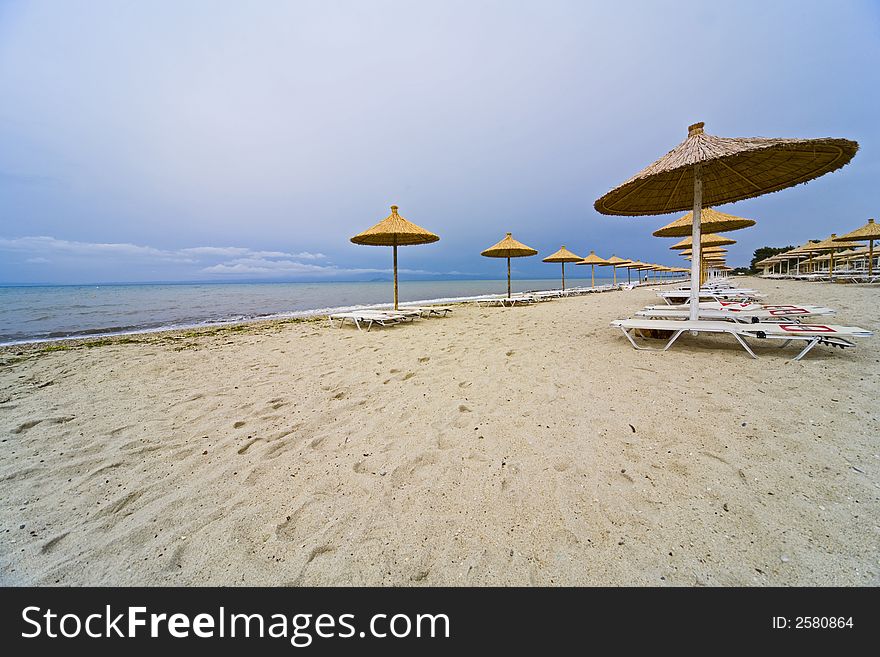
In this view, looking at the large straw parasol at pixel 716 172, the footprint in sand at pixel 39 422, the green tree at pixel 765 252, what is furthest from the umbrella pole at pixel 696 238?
the green tree at pixel 765 252

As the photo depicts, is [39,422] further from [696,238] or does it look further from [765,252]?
[765,252]

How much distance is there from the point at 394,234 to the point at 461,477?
25.3 ft

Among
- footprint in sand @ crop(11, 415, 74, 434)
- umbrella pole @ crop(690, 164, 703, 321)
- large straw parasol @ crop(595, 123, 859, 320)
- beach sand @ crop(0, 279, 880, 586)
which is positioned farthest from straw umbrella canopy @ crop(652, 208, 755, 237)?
footprint in sand @ crop(11, 415, 74, 434)

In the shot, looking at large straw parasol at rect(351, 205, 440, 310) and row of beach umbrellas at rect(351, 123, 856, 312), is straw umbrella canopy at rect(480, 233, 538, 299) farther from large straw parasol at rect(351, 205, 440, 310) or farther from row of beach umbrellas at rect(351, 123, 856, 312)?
row of beach umbrellas at rect(351, 123, 856, 312)

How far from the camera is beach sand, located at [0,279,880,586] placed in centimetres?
146

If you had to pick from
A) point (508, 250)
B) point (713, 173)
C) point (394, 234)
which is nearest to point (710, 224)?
point (713, 173)

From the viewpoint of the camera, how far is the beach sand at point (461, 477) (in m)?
1.46

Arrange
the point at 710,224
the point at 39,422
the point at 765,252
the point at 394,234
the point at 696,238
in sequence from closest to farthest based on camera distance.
Answer: 1. the point at 39,422
2. the point at 696,238
3. the point at 710,224
4. the point at 394,234
5. the point at 765,252

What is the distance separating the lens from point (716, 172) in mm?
4910

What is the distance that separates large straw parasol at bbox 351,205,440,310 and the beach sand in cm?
571

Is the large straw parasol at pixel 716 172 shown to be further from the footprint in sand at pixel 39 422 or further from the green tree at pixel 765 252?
the green tree at pixel 765 252
